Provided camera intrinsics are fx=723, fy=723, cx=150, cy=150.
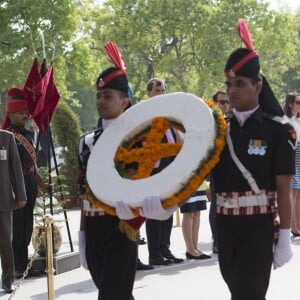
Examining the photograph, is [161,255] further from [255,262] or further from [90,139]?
[255,262]

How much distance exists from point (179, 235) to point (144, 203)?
7.36m

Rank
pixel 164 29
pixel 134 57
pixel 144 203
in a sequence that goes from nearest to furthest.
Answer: pixel 144 203, pixel 164 29, pixel 134 57

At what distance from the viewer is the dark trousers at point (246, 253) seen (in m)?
4.02

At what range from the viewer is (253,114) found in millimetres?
4227

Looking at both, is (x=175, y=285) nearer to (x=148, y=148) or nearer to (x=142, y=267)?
(x=142, y=267)

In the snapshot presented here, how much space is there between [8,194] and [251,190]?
3642 mm

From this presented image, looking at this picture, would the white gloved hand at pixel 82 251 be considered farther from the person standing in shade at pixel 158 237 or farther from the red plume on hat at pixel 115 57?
the person standing in shade at pixel 158 237

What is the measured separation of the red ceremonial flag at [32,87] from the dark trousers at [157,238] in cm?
187

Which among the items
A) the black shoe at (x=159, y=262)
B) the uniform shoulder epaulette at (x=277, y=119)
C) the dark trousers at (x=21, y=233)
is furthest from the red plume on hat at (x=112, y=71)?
the black shoe at (x=159, y=262)

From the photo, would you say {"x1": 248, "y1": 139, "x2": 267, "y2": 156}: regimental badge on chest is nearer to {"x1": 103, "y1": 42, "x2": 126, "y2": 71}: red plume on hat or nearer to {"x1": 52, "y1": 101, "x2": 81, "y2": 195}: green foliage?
{"x1": 103, "y1": 42, "x2": 126, "y2": 71}: red plume on hat

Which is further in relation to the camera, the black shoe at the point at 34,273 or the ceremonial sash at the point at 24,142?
the black shoe at the point at 34,273

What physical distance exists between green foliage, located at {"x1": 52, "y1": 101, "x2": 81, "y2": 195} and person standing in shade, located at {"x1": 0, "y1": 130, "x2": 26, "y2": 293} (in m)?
8.65

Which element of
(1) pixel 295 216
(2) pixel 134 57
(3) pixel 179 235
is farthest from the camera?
(2) pixel 134 57

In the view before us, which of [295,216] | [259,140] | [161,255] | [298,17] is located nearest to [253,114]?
[259,140]
